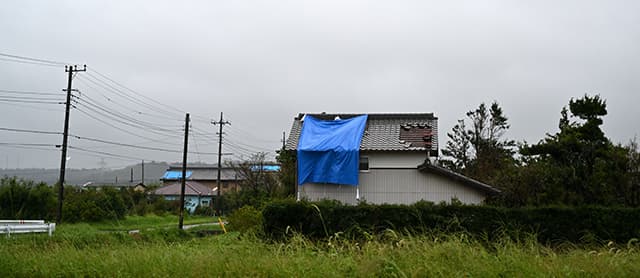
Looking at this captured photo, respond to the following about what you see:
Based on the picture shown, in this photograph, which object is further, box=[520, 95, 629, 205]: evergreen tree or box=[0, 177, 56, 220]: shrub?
box=[0, 177, 56, 220]: shrub

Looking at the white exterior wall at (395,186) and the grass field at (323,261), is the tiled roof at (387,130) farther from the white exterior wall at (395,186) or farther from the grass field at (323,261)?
the grass field at (323,261)

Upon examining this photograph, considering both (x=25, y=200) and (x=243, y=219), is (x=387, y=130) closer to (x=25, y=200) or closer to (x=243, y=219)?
(x=243, y=219)

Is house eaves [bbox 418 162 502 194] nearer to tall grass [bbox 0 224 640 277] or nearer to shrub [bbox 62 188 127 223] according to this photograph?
tall grass [bbox 0 224 640 277]

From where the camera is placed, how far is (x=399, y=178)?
2320 centimetres

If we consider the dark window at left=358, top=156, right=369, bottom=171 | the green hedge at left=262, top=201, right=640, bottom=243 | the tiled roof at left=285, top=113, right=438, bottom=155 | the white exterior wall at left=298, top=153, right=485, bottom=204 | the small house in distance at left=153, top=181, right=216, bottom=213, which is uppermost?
the tiled roof at left=285, top=113, right=438, bottom=155

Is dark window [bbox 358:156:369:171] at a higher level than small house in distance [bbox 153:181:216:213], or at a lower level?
higher

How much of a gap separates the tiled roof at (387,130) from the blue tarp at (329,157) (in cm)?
110

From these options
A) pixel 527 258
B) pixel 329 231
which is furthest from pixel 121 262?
pixel 329 231

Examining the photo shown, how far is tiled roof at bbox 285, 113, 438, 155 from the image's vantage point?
77.6 ft

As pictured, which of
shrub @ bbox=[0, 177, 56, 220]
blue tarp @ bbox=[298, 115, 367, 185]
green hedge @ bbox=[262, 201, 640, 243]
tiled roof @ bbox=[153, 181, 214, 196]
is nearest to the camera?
green hedge @ bbox=[262, 201, 640, 243]

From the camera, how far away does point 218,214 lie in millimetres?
43312

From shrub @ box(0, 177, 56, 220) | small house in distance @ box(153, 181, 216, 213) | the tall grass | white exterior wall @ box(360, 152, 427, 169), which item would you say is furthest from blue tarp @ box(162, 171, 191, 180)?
the tall grass

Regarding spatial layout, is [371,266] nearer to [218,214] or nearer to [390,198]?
[390,198]

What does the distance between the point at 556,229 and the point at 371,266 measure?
32.3 feet
